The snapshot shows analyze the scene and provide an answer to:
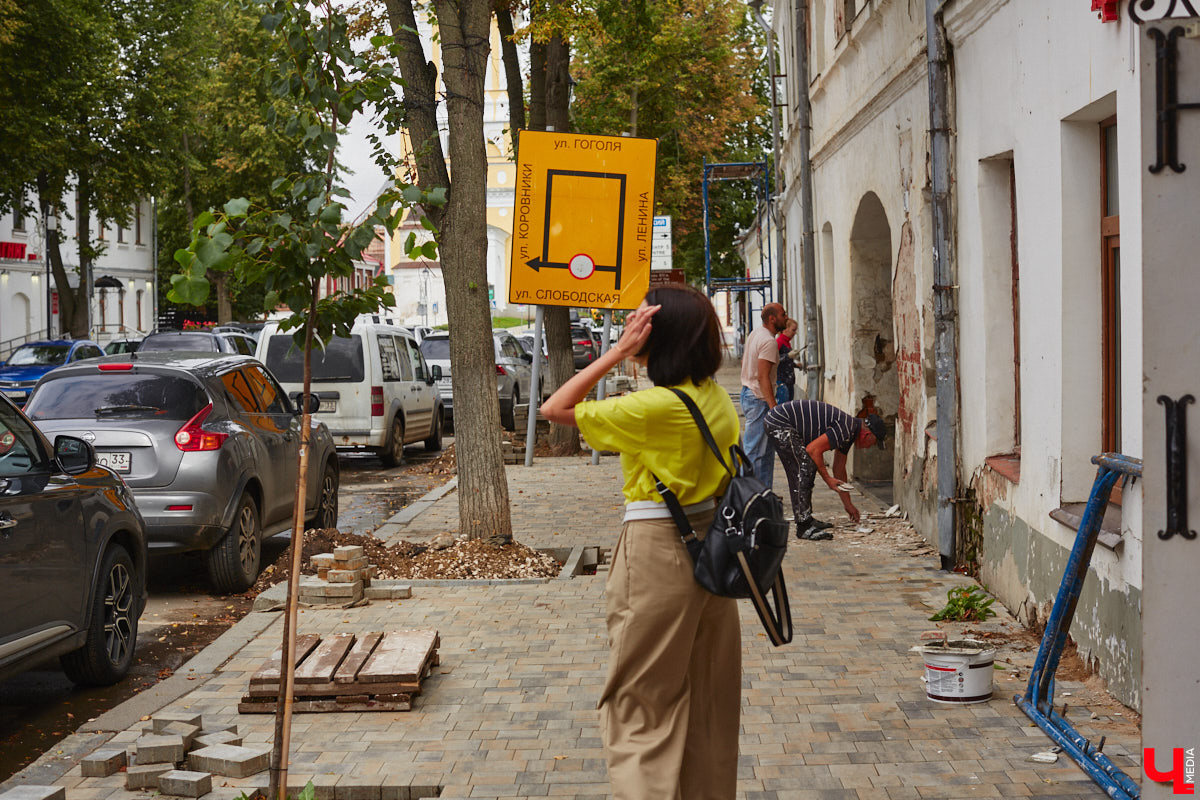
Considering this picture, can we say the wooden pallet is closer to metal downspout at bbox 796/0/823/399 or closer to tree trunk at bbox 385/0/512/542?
tree trunk at bbox 385/0/512/542

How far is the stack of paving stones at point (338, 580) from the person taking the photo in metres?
8.82

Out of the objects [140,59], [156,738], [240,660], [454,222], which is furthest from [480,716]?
[140,59]

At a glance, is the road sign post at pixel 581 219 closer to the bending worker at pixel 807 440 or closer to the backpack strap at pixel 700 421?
the bending worker at pixel 807 440

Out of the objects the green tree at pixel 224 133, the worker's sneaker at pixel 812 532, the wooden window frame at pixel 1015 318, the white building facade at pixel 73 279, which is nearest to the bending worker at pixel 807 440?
the worker's sneaker at pixel 812 532

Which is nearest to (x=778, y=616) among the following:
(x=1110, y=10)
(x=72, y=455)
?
(x=1110, y=10)

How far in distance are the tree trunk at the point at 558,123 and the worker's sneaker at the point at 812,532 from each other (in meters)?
7.00

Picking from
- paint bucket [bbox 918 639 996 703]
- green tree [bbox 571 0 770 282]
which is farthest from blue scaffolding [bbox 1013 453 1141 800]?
green tree [bbox 571 0 770 282]

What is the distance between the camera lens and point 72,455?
692 cm

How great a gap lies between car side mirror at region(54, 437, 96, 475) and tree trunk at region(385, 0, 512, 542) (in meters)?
3.62

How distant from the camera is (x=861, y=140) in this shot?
13906mm

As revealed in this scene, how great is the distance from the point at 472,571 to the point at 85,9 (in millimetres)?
27767

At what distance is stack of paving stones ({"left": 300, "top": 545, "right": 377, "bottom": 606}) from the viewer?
28.9 ft

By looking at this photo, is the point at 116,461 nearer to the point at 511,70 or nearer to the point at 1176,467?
the point at 1176,467

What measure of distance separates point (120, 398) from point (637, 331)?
659cm
